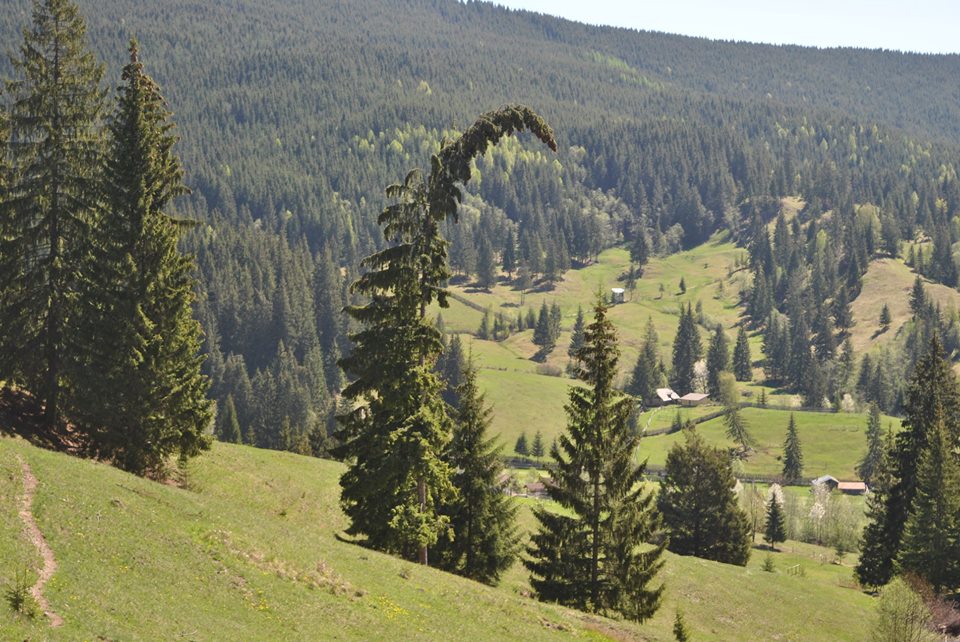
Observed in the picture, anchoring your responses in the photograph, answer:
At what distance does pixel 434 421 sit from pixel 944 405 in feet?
166

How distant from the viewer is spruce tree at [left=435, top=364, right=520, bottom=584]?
164 ft

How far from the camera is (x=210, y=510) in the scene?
1469 inches

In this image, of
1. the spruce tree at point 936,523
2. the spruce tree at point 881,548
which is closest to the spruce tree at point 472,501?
the spruce tree at point 936,523

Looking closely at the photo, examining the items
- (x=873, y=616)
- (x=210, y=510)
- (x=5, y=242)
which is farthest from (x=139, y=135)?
(x=873, y=616)

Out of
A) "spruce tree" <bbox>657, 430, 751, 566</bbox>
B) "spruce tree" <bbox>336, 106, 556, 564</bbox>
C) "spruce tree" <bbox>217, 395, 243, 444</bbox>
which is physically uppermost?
"spruce tree" <bbox>336, 106, 556, 564</bbox>

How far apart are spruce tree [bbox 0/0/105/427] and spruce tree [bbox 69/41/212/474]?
1.76m

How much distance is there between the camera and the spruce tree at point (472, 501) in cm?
5003

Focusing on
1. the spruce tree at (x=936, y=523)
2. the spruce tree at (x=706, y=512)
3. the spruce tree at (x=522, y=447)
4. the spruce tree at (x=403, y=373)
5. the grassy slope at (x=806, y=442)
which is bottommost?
the spruce tree at (x=522, y=447)

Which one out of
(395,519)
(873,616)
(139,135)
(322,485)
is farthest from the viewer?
(873,616)

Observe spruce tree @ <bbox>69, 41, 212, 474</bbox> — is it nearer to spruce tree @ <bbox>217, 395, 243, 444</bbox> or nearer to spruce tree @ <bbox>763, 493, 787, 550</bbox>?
spruce tree @ <bbox>763, 493, 787, 550</bbox>

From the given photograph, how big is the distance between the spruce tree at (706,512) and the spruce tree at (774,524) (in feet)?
72.6

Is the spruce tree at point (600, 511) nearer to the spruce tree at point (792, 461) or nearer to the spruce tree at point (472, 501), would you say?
the spruce tree at point (472, 501)

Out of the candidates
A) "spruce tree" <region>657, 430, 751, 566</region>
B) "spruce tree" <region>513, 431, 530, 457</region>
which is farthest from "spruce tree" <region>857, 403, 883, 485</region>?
"spruce tree" <region>657, 430, 751, 566</region>

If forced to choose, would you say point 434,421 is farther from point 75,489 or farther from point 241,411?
point 241,411
